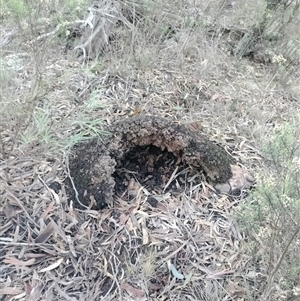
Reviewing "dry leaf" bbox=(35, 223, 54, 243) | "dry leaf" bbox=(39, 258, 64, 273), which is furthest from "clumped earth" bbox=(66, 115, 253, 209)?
"dry leaf" bbox=(39, 258, 64, 273)

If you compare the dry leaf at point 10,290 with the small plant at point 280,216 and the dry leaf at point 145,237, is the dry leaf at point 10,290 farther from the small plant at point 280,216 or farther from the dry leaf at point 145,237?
the small plant at point 280,216

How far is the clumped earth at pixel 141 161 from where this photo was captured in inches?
94.4

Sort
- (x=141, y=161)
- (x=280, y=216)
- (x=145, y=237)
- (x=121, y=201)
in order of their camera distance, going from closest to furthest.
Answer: (x=280, y=216) < (x=145, y=237) < (x=121, y=201) < (x=141, y=161)

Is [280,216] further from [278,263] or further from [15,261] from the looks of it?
[15,261]

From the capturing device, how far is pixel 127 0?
12.4 feet

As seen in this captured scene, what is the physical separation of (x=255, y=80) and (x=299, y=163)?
83.3 inches

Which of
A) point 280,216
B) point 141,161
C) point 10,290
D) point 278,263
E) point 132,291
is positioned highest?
point 280,216

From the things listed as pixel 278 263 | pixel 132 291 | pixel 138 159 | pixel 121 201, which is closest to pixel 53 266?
pixel 132 291

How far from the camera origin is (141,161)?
2.61m

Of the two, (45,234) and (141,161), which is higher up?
(141,161)

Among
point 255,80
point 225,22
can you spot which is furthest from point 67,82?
point 225,22

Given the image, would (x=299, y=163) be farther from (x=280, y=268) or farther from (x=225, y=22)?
(x=225, y=22)

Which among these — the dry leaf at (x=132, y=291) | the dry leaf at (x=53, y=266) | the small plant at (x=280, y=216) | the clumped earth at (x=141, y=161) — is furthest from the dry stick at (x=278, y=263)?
the dry leaf at (x=53, y=266)

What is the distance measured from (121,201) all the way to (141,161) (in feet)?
0.97
